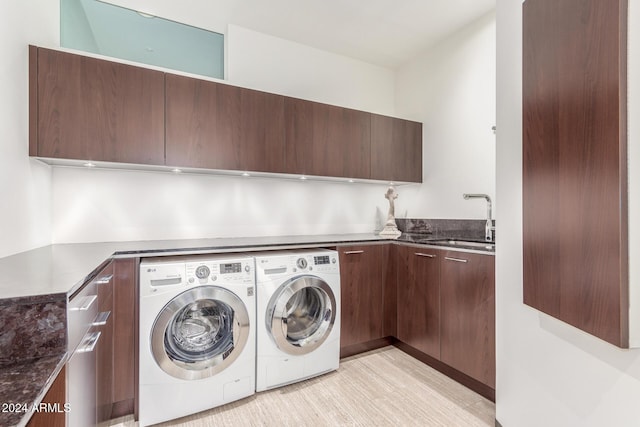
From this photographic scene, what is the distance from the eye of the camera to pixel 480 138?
2572 mm

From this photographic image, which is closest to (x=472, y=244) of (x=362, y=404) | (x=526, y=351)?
(x=526, y=351)

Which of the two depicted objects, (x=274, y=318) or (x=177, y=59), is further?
(x=177, y=59)

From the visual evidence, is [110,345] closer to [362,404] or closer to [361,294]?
[362,404]

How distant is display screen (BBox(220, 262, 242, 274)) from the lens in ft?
5.99

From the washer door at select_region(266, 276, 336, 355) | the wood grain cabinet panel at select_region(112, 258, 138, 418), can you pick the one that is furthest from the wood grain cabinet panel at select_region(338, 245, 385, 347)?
the wood grain cabinet panel at select_region(112, 258, 138, 418)

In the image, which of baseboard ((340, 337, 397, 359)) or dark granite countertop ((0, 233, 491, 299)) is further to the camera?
baseboard ((340, 337, 397, 359))

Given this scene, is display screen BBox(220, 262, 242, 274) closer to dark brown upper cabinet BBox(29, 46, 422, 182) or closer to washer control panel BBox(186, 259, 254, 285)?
washer control panel BBox(186, 259, 254, 285)

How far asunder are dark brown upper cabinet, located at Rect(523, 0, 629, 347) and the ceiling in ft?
4.71

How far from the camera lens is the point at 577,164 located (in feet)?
3.31

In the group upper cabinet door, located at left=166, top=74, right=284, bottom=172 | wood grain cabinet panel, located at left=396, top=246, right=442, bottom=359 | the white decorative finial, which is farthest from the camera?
the white decorative finial

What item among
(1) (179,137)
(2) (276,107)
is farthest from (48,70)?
(2) (276,107)

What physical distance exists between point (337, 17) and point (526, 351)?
2692mm

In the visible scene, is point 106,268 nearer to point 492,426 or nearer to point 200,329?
point 200,329

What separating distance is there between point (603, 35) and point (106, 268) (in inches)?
86.0
